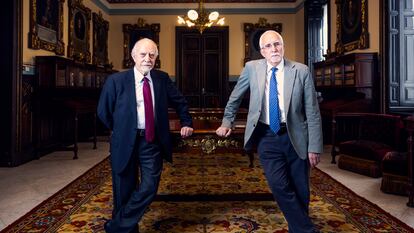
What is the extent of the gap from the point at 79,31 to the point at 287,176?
8.03 metres

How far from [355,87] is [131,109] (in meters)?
5.55

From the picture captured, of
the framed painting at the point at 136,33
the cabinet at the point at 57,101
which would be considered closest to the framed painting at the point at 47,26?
the cabinet at the point at 57,101

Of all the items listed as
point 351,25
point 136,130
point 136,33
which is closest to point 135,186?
point 136,130

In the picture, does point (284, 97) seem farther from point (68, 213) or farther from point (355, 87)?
point (355, 87)

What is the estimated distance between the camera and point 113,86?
2.92 metres

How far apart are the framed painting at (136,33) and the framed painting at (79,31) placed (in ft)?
7.43

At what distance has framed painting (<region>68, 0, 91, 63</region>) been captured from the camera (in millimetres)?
8906

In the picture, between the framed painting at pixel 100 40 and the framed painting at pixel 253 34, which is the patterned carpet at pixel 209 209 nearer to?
the framed painting at pixel 100 40

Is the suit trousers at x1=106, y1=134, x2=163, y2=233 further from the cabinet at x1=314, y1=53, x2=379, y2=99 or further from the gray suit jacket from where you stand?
the cabinet at x1=314, y1=53, x2=379, y2=99

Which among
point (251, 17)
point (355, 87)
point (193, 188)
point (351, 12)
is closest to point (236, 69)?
point (251, 17)

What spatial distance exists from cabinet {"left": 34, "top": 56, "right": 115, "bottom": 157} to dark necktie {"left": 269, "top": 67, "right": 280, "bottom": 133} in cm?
493

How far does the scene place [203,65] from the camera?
1261 centimetres

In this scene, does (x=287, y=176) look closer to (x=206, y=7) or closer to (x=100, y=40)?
(x=100, y=40)

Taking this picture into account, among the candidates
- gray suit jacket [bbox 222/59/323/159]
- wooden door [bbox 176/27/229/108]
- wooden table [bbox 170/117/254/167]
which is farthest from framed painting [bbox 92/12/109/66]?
gray suit jacket [bbox 222/59/323/159]
